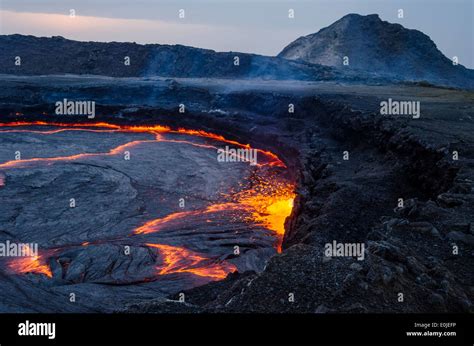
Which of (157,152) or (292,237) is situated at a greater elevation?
(157,152)

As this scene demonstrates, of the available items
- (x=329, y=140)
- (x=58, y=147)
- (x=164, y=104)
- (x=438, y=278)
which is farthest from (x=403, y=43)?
(x=438, y=278)

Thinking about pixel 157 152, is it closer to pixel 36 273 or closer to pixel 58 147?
pixel 58 147

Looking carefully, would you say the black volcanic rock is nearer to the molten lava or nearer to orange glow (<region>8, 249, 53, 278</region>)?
the molten lava

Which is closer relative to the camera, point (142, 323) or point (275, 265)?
point (142, 323)

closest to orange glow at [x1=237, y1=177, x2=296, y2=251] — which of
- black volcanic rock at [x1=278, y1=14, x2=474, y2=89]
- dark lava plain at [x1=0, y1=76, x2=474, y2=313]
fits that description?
dark lava plain at [x1=0, y1=76, x2=474, y2=313]

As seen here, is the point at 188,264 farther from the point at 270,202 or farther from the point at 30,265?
the point at 270,202

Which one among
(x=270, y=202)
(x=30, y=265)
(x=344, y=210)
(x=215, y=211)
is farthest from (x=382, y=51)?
(x=30, y=265)
